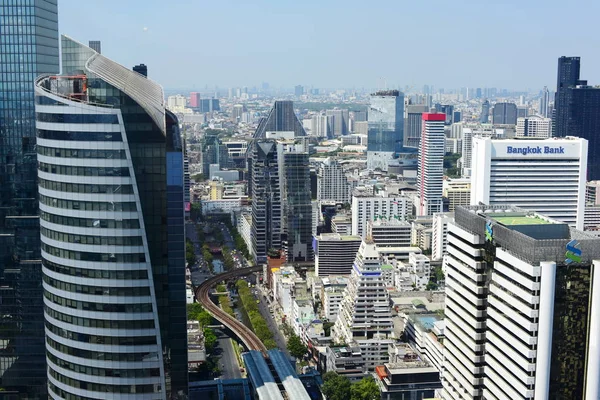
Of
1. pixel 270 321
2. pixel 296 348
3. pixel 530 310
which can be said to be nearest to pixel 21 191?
pixel 296 348

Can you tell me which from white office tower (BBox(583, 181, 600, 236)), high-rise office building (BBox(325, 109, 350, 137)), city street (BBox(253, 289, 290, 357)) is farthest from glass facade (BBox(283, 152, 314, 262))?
high-rise office building (BBox(325, 109, 350, 137))

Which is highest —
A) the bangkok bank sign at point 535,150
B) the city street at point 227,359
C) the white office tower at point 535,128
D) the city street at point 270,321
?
the white office tower at point 535,128

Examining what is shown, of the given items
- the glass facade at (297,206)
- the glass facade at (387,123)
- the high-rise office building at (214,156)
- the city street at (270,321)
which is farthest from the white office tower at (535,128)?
the city street at (270,321)

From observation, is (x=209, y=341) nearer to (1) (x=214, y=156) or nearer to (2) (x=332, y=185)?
(2) (x=332, y=185)

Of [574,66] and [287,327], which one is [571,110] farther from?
[287,327]

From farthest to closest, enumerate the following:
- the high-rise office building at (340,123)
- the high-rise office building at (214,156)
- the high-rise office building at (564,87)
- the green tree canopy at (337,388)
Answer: the high-rise office building at (340,123)
the high-rise office building at (214,156)
the high-rise office building at (564,87)
the green tree canopy at (337,388)

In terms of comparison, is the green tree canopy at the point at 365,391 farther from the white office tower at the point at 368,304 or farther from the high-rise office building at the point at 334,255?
the high-rise office building at the point at 334,255
